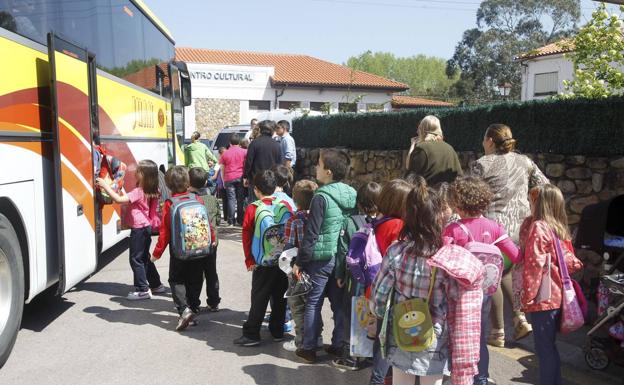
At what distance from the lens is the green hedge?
6145 mm

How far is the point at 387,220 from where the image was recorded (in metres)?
3.87

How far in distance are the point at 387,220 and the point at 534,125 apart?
3878 millimetres

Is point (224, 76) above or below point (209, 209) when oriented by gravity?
above

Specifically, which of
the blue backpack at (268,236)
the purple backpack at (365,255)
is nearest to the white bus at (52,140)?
the blue backpack at (268,236)

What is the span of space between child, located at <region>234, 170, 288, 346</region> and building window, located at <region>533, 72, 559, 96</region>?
32.7m

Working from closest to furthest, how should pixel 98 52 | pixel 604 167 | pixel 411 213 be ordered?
1. pixel 411 213
2. pixel 604 167
3. pixel 98 52

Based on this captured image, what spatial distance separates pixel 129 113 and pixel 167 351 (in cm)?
439

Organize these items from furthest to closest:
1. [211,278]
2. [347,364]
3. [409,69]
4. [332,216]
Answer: [409,69] < [211,278] < [347,364] < [332,216]

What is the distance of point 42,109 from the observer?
16.8 ft

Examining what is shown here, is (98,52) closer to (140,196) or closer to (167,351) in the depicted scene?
(140,196)

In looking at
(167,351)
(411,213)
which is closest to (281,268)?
(167,351)

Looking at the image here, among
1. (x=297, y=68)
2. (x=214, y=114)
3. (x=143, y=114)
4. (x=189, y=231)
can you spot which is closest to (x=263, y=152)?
(x=143, y=114)

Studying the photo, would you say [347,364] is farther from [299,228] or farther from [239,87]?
[239,87]

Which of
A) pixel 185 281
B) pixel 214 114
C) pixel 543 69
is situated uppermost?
pixel 543 69
